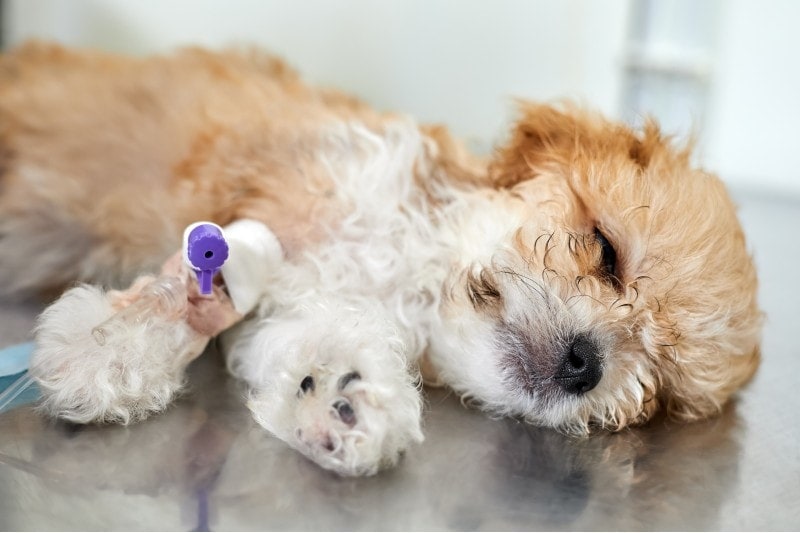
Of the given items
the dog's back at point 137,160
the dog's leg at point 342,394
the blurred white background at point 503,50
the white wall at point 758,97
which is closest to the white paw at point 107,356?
the dog's leg at point 342,394

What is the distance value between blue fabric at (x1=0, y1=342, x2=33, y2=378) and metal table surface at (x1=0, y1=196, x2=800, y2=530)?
15 cm

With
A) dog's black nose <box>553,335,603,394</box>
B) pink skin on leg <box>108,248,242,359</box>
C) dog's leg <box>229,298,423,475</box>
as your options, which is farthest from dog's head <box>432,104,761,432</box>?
pink skin on leg <box>108,248,242,359</box>

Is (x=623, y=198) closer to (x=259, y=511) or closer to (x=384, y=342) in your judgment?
(x=384, y=342)

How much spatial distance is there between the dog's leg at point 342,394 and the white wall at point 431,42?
252 centimetres

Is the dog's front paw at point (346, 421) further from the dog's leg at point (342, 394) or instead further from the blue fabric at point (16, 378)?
the blue fabric at point (16, 378)

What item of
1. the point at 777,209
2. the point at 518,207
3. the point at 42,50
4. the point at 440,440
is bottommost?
the point at 777,209

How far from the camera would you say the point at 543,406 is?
4.78 feet

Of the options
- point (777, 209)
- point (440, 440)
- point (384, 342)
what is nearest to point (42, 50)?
point (384, 342)

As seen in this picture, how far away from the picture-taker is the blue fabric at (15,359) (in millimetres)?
1495

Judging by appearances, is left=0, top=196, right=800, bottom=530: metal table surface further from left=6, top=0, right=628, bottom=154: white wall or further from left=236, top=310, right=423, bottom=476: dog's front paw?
left=6, top=0, right=628, bottom=154: white wall

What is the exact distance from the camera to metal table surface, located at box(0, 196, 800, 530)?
114cm

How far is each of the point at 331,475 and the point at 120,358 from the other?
16.8 inches

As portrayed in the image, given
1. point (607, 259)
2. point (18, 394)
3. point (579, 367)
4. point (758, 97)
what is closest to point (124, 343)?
point (18, 394)

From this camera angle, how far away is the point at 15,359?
60.7 inches
